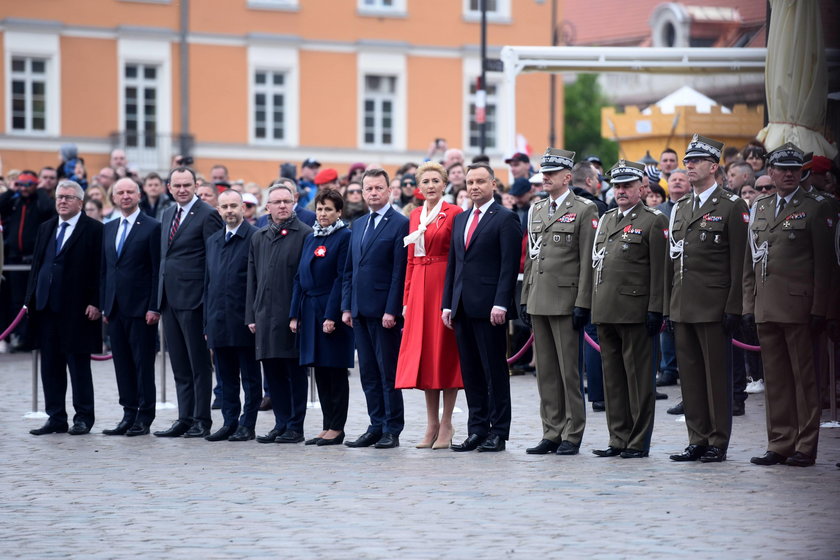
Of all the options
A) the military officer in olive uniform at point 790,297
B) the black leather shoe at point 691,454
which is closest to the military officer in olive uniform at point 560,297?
the black leather shoe at point 691,454

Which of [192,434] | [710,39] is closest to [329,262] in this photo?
[192,434]

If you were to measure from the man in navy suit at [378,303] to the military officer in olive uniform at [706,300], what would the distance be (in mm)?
2237

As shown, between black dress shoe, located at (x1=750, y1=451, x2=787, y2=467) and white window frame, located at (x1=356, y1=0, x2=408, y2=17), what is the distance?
112ft

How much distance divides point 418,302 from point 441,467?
1.63 m

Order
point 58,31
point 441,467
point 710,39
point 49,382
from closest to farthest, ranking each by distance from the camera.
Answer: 1. point 441,467
2. point 49,382
3. point 58,31
4. point 710,39

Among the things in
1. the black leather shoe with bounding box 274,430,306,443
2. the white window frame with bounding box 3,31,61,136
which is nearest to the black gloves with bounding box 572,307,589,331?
the black leather shoe with bounding box 274,430,306,443

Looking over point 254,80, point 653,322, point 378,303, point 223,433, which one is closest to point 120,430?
point 223,433

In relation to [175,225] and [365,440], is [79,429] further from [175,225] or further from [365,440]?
[365,440]

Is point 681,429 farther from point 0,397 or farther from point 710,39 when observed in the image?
point 710,39

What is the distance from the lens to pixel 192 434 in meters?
13.2

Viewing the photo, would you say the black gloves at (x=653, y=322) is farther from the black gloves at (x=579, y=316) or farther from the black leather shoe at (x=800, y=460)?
the black leather shoe at (x=800, y=460)

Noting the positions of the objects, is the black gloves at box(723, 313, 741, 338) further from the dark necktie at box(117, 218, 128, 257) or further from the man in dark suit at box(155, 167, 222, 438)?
the dark necktie at box(117, 218, 128, 257)

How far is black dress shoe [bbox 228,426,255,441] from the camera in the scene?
Answer: 511 inches

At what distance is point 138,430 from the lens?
13.4 meters
